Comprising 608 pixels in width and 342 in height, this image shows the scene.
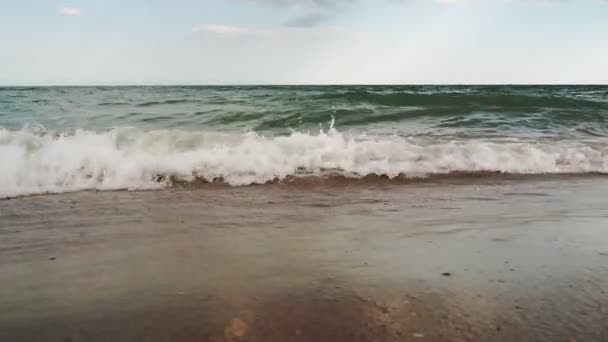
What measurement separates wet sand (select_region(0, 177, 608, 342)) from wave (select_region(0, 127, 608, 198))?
0.83 meters

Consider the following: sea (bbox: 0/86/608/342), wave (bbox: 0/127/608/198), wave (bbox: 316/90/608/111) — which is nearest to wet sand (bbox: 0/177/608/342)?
sea (bbox: 0/86/608/342)

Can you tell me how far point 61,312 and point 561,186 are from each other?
4.74m

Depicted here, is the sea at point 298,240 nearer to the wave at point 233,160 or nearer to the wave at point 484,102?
the wave at point 233,160

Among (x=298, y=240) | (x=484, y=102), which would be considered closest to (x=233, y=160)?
(x=298, y=240)

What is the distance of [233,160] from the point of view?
5.95m

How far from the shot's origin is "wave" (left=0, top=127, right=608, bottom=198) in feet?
17.8

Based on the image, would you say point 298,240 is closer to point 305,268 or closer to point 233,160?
point 305,268

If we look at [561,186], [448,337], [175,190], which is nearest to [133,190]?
[175,190]

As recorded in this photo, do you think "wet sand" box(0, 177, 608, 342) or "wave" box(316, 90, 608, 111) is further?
"wave" box(316, 90, 608, 111)

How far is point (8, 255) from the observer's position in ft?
9.91

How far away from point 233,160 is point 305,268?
3400 millimetres

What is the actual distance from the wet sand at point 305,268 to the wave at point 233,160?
826 millimetres

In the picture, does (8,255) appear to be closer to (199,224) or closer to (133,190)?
(199,224)

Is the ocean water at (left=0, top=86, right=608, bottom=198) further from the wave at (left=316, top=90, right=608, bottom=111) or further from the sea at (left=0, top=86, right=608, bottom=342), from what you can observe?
the wave at (left=316, top=90, right=608, bottom=111)
